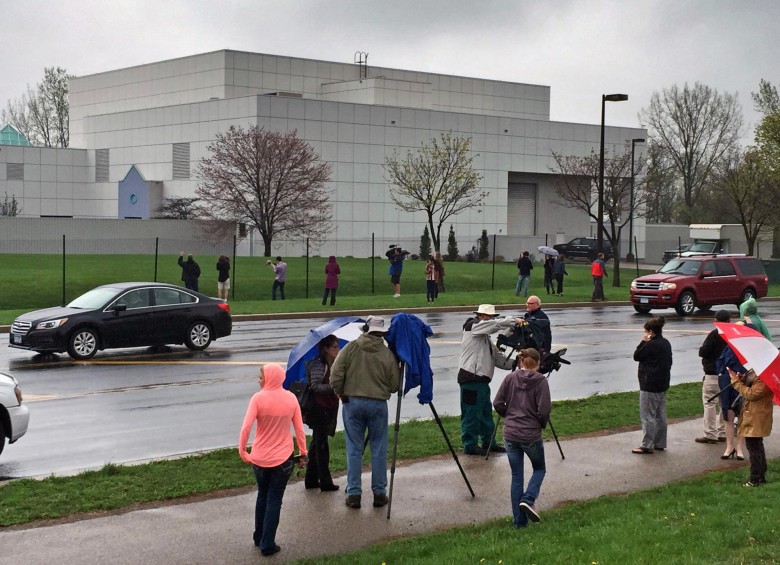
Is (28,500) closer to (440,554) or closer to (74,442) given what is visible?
(74,442)

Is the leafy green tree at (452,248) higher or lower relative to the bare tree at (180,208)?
lower

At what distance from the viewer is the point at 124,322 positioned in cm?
2169

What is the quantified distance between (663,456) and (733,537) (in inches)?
160

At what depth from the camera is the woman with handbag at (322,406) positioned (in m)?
10.1

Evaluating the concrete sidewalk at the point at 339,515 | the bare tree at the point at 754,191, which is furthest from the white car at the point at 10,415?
the bare tree at the point at 754,191

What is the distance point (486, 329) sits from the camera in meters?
12.0

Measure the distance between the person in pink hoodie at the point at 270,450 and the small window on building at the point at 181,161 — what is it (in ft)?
210

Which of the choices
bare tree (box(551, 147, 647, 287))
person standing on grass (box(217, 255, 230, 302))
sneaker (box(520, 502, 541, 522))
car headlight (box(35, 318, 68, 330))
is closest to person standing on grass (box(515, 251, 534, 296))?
bare tree (box(551, 147, 647, 287))

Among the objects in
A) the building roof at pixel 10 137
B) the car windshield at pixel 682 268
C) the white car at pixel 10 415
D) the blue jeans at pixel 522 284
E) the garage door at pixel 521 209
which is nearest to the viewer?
the white car at pixel 10 415

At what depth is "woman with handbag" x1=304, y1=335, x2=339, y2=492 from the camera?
1012 cm

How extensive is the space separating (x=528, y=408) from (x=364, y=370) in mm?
1503

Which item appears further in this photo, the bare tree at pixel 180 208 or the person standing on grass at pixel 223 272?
the bare tree at pixel 180 208

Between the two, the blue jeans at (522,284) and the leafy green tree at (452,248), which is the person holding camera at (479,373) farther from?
the leafy green tree at (452,248)

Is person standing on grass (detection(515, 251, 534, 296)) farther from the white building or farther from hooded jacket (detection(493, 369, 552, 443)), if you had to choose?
the white building
